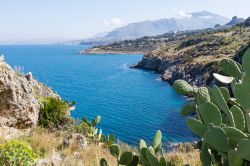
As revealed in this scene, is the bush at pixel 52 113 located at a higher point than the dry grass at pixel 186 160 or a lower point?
lower

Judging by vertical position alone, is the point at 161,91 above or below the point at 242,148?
below

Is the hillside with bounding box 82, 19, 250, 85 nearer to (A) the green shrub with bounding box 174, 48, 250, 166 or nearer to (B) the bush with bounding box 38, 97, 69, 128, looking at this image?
(B) the bush with bounding box 38, 97, 69, 128

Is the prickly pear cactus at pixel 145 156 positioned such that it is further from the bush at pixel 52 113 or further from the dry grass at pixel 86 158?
the bush at pixel 52 113

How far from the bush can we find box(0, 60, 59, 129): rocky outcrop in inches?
41.8

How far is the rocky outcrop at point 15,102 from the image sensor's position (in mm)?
9242

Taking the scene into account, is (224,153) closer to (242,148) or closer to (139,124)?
(242,148)

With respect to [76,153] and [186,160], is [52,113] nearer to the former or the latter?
[76,153]

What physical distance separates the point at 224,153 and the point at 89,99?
43.3 m

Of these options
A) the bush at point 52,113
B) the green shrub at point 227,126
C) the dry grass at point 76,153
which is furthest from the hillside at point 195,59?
the green shrub at point 227,126

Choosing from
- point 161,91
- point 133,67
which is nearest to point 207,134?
point 161,91

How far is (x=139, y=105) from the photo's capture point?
42.4m

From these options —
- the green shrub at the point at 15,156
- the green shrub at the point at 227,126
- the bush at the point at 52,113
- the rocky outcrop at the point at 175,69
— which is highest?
the green shrub at the point at 227,126

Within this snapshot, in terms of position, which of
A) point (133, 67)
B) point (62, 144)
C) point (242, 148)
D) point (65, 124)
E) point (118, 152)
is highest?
point (242, 148)

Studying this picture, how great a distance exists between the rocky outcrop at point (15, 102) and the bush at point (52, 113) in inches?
41.8
